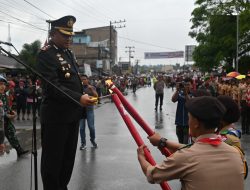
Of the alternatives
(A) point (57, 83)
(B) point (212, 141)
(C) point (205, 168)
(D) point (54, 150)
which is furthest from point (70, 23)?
(C) point (205, 168)

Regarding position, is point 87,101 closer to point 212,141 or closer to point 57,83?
point 57,83

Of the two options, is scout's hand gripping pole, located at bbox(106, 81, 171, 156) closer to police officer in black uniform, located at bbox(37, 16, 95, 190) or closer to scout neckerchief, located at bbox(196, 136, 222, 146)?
scout neckerchief, located at bbox(196, 136, 222, 146)

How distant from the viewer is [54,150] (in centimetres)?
386

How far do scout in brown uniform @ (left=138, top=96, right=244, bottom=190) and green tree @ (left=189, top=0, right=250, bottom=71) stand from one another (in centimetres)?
3491

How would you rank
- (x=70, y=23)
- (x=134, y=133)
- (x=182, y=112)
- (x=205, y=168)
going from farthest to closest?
(x=182, y=112) → (x=70, y=23) → (x=134, y=133) → (x=205, y=168)

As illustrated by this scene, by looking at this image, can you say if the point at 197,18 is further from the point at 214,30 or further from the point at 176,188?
the point at 176,188

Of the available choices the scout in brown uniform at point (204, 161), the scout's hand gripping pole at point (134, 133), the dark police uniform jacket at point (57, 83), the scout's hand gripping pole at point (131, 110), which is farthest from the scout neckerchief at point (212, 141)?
the dark police uniform jacket at point (57, 83)

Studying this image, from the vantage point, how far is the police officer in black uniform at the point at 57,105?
3781 millimetres

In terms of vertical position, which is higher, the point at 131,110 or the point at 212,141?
the point at 131,110

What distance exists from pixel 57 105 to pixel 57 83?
0.29m

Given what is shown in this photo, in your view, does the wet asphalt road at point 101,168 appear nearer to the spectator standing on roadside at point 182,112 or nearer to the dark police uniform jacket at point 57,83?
the spectator standing on roadside at point 182,112

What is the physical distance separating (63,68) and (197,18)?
3941 centimetres

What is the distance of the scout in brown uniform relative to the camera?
234 centimetres

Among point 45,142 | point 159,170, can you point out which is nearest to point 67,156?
point 45,142
